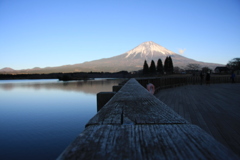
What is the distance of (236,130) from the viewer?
370cm

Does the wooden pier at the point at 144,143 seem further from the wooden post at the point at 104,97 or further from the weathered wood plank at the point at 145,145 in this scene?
the wooden post at the point at 104,97

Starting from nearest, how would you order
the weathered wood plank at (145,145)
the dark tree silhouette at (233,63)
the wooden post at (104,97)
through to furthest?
the weathered wood plank at (145,145) < the wooden post at (104,97) < the dark tree silhouette at (233,63)

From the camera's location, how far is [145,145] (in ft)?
2.56

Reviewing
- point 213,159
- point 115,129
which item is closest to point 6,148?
point 115,129

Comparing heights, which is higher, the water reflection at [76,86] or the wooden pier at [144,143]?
the wooden pier at [144,143]

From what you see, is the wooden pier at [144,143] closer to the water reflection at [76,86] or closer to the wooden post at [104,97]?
the wooden post at [104,97]

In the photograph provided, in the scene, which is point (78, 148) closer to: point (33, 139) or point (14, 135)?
point (33, 139)

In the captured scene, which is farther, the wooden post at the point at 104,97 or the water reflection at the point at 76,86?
the water reflection at the point at 76,86

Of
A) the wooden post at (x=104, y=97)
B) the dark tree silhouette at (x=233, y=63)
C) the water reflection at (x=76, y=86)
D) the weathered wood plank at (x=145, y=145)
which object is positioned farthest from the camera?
the dark tree silhouette at (x=233, y=63)

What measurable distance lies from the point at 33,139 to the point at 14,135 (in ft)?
5.37

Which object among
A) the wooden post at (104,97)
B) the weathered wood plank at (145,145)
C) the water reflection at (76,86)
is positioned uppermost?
the weathered wood plank at (145,145)

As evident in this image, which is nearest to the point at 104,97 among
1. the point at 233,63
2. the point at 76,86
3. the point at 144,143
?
the point at 144,143

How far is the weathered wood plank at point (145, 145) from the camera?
700mm

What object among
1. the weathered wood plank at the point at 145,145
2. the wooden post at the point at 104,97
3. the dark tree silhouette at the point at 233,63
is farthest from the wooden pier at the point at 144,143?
the dark tree silhouette at the point at 233,63
